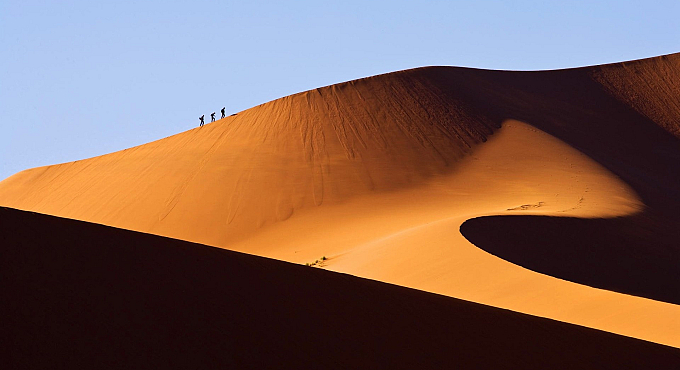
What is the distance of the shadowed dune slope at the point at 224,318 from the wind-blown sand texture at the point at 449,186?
3702 mm

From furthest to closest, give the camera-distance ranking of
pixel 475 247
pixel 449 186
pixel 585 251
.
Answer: pixel 449 186
pixel 585 251
pixel 475 247

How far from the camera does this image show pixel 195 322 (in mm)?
6453

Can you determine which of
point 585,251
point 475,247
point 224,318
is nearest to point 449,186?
point 585,251

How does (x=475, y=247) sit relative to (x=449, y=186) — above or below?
above

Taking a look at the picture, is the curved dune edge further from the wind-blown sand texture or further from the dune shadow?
the dune shadow

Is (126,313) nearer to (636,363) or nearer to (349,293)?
(349,293)

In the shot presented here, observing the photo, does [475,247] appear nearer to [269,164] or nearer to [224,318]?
[224,318]

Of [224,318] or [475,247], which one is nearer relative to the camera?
[224,318]

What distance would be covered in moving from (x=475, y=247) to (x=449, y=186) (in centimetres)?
1571

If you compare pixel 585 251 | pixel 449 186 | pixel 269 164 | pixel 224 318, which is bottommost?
pixel 449 186

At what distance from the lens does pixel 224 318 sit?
671 cm

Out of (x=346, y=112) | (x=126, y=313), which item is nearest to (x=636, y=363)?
(x=126, y=313)

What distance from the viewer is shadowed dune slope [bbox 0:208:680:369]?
569 cm

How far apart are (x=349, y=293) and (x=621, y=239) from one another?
16.4m
